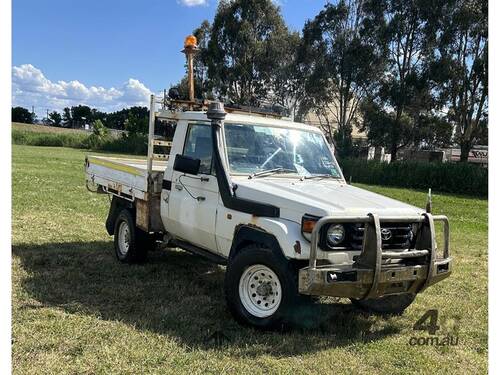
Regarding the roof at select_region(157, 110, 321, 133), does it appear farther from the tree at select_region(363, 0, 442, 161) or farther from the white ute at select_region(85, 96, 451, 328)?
the tree at select_region(363, 0, 442, 161)

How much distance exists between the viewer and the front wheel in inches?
179

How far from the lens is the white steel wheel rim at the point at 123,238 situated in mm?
7371

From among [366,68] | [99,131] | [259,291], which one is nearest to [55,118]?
[99,131]

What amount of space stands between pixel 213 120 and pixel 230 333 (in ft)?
7.37

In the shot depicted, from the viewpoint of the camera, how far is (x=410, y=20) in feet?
112

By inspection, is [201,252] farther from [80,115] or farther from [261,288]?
[80,115]

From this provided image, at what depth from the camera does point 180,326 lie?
488 cm

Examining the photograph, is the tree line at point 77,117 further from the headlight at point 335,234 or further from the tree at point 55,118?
the headlight at point 335,234

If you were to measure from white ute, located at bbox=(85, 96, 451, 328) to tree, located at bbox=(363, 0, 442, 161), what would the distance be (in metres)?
30.2

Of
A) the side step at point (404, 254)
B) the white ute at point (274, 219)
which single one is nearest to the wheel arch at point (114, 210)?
the white ute at point (274, 219)

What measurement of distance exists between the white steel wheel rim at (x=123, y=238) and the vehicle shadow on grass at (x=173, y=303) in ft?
0.80

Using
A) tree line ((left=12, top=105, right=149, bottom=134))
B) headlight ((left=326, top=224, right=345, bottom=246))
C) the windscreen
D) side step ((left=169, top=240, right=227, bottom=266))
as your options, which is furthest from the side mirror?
tree line ((left=12, top=105, right=149, bottom=134))

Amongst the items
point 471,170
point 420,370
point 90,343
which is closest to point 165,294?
point 90,343

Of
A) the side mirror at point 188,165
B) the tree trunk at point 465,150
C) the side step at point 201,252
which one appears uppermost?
the tree trunk at point 465,150
